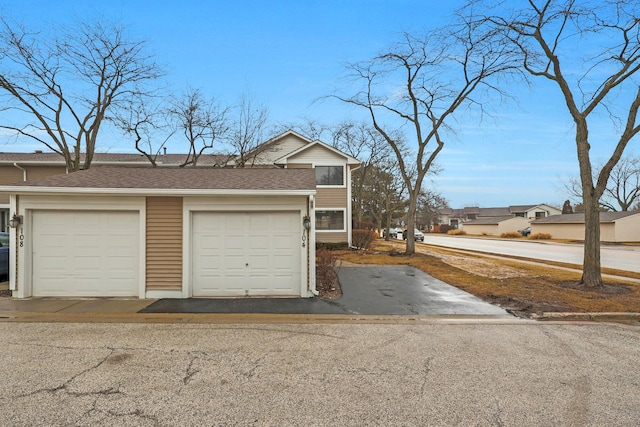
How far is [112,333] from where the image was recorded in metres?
6.18

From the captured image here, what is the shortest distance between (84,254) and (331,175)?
1509cm

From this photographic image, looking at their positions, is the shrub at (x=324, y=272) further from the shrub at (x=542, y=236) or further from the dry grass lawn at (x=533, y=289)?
the shrub at (x=542, y=236)

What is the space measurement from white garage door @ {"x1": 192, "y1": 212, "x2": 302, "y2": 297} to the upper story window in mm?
13065

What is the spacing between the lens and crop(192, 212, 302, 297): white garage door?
29.7 feet

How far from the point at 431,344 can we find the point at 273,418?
10.5ft

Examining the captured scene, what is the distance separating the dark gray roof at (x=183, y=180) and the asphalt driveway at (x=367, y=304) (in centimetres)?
278

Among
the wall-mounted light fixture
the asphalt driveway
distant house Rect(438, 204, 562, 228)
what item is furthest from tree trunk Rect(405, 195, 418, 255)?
distant house Rect(438, 204, 562, 228)

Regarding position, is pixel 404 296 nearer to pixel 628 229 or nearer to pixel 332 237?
pixel 332 237

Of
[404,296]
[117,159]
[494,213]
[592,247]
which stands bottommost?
[404,296]

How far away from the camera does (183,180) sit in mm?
9797

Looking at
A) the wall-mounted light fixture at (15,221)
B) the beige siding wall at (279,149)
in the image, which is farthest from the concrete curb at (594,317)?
the beige siding wall at (279,149)

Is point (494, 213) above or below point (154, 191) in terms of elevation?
above

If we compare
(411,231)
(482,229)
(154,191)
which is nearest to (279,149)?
(411,231)

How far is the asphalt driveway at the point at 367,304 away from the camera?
7809mm
